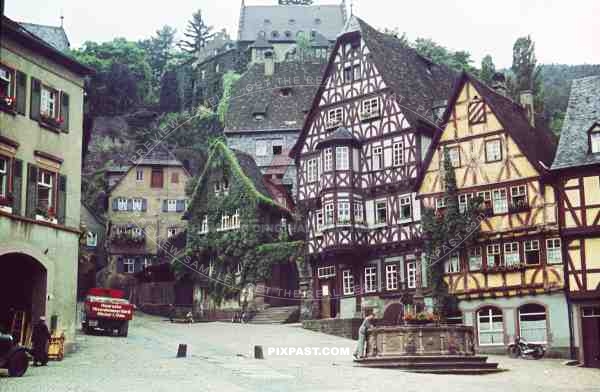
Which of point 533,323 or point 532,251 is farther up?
point 532,251

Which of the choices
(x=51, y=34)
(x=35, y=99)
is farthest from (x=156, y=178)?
(x=35, y=99)

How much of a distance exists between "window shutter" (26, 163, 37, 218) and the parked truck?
8960 mm

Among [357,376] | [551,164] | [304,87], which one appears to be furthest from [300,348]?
[304,87]

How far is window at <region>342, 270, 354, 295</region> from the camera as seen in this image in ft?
156

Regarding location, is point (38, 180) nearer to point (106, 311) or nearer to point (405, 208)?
point (106, 311)

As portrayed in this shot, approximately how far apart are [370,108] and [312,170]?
475 centimetres

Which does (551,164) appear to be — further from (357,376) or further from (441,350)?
(357,376)

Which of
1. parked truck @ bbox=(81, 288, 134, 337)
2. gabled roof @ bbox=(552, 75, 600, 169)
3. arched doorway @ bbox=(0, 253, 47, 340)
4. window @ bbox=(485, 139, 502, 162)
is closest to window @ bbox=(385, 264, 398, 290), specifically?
window @ bbox=(485, 139, 502, 162)

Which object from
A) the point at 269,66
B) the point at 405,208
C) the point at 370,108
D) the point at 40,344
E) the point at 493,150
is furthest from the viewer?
the point at 269,66

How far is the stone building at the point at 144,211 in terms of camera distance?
2616 inches

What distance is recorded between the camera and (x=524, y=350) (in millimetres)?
38344

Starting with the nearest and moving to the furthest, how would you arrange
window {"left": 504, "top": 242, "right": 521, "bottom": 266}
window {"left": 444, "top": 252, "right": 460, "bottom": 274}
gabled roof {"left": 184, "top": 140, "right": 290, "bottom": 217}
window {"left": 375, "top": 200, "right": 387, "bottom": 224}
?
window {"left": 504, "top": 242, "right": 521, "bottom": 266}, window {"left": 444, "top": 252, "right": 460, "bottom": 274}, window {"left": 375, "top": 200, "right": 387, "bottom": 224}, gabled roof {"left": 184, "top": 140, "right": 290, "bottom": 217}

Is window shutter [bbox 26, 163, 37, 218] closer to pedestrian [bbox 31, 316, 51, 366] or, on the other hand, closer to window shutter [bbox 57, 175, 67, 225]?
window shutter [bbox 57, 175, 67, 225]

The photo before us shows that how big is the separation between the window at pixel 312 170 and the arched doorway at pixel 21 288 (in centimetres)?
2237
